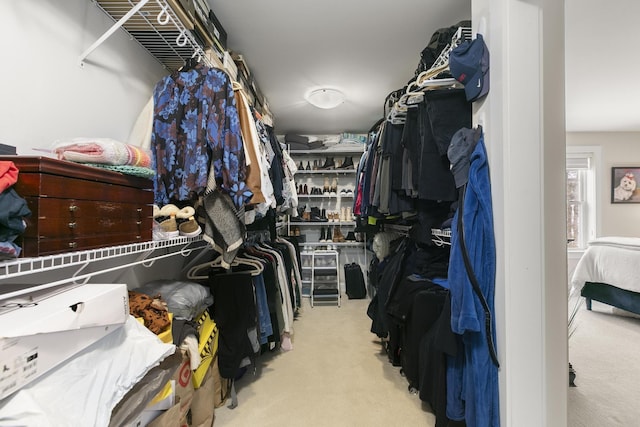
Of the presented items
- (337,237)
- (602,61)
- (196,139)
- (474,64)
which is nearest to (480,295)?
(474,64)

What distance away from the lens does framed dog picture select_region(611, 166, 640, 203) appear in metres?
3.98

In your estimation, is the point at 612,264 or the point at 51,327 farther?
the point at 612,264

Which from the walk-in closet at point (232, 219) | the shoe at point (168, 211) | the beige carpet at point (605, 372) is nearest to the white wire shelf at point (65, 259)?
the walk-in closet at point (232, 219)

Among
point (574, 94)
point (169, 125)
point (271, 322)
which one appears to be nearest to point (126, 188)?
point (169, 125)

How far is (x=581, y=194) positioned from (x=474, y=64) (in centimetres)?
470

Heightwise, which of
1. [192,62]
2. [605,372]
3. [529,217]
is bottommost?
[605,372]

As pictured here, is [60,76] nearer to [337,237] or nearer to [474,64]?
[474,64]

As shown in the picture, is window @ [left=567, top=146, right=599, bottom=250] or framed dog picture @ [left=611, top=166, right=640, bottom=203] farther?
window @ [left=567, top=146, right=599, bottom=250]

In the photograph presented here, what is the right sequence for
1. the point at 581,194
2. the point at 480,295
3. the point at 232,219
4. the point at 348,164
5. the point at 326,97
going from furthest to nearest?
the point at 581,194 → the point at 348,164 → the point at 326,97 → the point at 232,219 → the point at 480,295

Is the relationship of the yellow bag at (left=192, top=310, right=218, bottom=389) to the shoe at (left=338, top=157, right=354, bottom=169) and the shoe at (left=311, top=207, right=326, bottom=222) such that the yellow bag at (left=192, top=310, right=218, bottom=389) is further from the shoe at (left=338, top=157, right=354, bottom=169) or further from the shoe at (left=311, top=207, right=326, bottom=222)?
the shoe at (left=338, top=157, right=354, bottom=169)


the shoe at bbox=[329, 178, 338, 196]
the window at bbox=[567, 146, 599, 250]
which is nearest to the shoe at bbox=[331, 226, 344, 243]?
the shoe at bbox=[329, 178, 338, 196]

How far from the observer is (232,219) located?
4.01 feet

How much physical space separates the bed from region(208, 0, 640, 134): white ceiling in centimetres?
165

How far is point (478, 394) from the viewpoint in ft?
3.67
